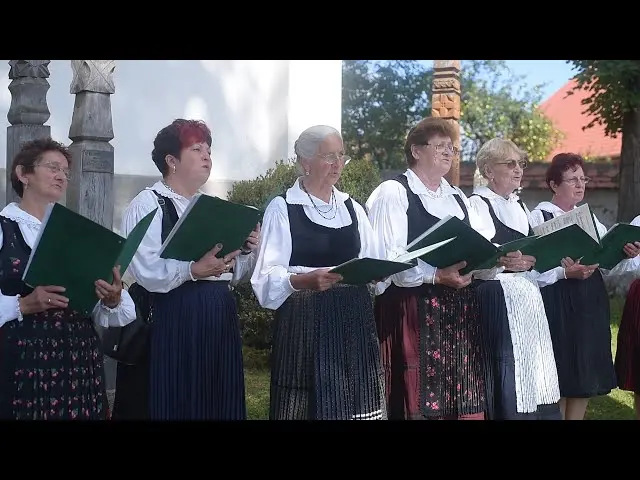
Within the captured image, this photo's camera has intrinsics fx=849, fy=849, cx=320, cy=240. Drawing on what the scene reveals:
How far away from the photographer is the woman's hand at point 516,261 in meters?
3.71

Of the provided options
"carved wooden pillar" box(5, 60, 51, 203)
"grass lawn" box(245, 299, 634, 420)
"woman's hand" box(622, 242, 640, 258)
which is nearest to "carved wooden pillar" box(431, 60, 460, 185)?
"grass lawn" box(245, 299, 634, 420)

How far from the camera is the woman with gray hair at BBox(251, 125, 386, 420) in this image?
3.26 m

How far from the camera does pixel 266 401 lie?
223 inches

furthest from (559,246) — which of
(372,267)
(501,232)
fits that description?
(372,267)

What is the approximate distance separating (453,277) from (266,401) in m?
2.49

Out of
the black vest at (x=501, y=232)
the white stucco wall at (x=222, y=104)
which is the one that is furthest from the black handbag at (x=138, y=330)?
the white stucco wall at (x=222, y=104)

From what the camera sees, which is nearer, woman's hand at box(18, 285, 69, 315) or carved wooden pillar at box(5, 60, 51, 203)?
woman's hand at box(18, 285, 69, 315)

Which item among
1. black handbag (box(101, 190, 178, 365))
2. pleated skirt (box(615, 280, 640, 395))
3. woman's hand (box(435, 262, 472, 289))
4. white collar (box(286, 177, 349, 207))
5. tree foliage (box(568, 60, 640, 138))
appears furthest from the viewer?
tree foliage (box(568, 60, 640, 138))

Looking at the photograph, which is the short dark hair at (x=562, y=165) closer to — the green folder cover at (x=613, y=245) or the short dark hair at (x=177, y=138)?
the green folder cover at (x=613, y=245)

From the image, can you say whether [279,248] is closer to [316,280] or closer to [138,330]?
[316,280]

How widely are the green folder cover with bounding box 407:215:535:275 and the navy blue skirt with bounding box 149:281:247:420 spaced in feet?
2.72

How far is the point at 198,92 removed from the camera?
7.41 meters

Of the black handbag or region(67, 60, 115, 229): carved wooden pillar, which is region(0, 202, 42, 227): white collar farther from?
region(67, 60, 115, 229): carved wooden pillar
